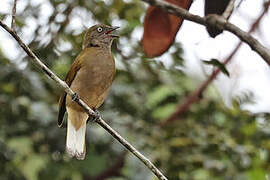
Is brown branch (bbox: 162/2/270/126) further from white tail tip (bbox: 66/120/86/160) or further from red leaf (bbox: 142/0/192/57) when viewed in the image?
red leaf (bbox: 142/0/192/57)

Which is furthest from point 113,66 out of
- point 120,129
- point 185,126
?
point 185,126

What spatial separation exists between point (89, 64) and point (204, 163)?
3.37ft

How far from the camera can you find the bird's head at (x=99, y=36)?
3207 mm

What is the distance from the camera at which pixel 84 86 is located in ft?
9.58

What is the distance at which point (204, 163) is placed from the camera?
3.29 m

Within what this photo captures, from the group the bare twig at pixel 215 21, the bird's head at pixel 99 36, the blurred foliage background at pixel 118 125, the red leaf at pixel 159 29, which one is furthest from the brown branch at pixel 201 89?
the bare twig at pixel 215 21

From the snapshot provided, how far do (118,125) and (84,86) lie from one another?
535 mm

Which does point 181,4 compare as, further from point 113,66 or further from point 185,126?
point 185,126

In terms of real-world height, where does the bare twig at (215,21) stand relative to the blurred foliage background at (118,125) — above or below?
above

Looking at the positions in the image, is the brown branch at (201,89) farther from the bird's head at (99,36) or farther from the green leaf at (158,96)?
the bird's head at (99,36)

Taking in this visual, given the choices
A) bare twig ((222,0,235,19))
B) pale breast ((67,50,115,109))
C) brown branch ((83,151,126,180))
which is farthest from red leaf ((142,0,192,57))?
brown branch ((83,151,126,180))

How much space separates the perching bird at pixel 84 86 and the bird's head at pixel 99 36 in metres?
0.03

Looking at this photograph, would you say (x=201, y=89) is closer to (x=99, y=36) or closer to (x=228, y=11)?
(x=99, y=36)

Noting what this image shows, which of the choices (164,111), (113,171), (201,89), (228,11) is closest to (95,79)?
(113,171)
